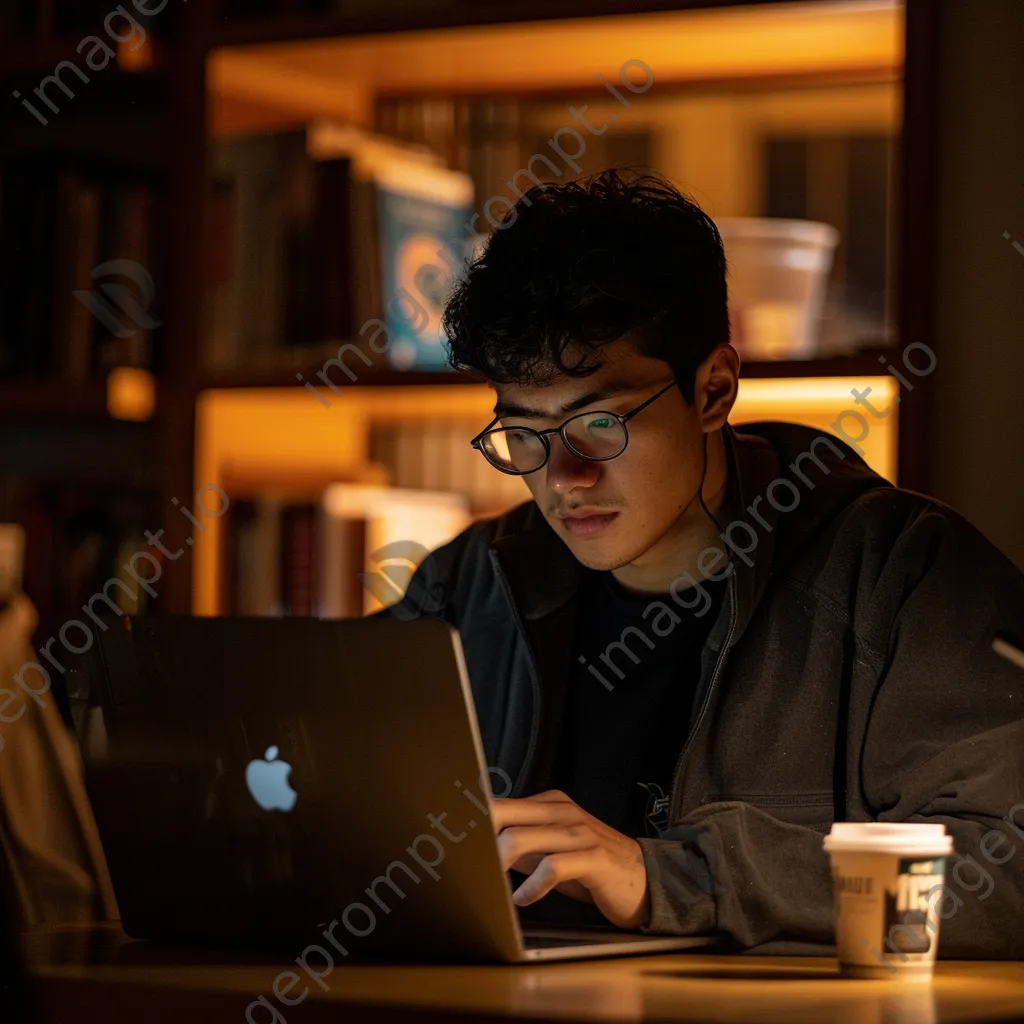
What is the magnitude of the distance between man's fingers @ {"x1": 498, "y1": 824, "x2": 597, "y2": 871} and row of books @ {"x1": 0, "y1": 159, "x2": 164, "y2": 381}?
1528 mm

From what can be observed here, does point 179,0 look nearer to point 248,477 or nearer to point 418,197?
point 418,197

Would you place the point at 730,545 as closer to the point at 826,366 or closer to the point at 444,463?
the point at 826,366

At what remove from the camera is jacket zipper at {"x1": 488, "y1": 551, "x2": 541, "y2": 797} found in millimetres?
1824

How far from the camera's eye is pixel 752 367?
7.49 feet

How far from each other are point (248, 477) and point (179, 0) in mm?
759

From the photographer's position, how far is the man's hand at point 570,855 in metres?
1.37

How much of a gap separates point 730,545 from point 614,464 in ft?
0.48

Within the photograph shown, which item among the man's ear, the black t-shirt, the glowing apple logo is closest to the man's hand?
the glowing apple logo

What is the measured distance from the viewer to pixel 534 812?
1.39 meters

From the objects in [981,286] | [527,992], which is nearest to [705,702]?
[527,992]

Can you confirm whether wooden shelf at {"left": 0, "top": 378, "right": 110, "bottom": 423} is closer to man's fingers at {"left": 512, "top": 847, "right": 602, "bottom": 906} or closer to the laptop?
the laptop

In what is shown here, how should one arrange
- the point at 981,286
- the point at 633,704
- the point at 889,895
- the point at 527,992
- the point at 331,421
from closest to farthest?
the point at 527,992, the point at 889,895, the point at 633,704, the point at 981,286, the point at 331,421

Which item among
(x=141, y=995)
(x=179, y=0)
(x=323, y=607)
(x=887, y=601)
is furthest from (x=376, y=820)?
(x=179, y=0)

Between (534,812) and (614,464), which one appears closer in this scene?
(534,812)
